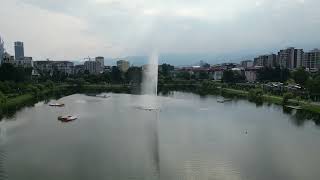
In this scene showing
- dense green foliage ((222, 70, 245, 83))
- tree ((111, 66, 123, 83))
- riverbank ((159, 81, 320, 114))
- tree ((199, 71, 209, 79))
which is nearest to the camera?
riverbank ((159, 81, 320, 114))

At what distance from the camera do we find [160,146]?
1327 cm

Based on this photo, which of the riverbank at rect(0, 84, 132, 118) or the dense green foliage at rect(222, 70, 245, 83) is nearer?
the riverbank at rect(0, 84, 132, 118)

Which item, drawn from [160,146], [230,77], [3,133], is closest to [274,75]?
[230,77]

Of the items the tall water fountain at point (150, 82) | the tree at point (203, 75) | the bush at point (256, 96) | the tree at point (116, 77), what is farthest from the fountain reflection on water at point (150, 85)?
the tree at point (203, 75)

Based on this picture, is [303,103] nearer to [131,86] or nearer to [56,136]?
[56,136]

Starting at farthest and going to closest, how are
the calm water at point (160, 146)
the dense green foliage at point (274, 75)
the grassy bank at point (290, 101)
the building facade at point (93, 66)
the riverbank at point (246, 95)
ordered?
the building facade at point (93, 66) < the dense green foliage at point (274, 75) < the riverbank at point (246, 95) < the grassy bank at point (290, 101) < the calm water at point (160, 146)

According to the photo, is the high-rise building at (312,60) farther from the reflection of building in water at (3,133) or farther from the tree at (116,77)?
the reflection of building in water at (3,133)

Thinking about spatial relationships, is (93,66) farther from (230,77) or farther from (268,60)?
(230,77)

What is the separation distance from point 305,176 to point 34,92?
24628 millimetres

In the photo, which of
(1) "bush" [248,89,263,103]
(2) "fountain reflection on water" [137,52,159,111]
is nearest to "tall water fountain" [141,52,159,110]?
(2) "fountain reflection on water" [137,52,159,111]

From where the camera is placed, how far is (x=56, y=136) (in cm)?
1489

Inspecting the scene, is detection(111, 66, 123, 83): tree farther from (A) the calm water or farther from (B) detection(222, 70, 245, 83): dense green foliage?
(A) the calm water

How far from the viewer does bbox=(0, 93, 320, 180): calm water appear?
10.4 meters

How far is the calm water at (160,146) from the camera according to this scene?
10406 mm
